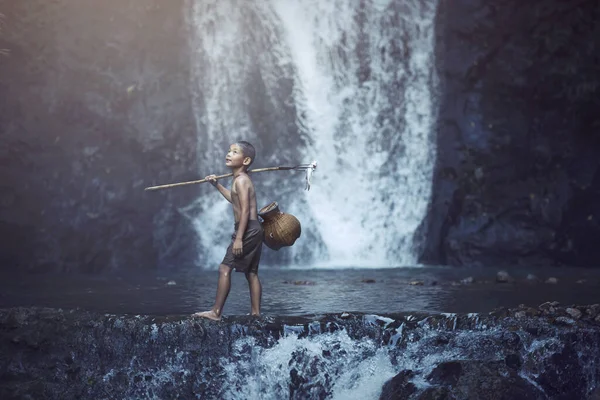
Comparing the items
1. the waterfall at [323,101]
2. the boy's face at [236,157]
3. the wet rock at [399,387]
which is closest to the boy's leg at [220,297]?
the boy's face at [236,157]

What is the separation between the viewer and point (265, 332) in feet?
17.7

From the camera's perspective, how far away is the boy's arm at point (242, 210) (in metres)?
5.50

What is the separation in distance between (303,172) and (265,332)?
7155 mm

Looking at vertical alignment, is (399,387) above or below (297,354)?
below

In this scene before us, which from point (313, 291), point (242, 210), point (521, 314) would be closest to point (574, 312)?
point (521, 314)

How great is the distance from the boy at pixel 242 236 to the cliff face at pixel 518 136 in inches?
267

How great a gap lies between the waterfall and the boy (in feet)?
21.2

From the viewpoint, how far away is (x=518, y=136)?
12.1m

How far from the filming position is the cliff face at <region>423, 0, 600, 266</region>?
11.8 m

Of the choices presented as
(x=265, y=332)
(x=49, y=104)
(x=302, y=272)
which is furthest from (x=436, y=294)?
(x=49, y=104)

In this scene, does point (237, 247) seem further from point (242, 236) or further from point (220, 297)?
point (220, 297)

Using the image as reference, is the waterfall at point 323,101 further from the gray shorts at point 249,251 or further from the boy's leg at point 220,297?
the boy's leg at point 220,297

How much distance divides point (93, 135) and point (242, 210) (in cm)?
694

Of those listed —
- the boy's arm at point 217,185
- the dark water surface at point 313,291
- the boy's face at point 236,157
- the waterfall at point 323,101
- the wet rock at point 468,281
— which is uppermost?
the waterfall at point 323,101
